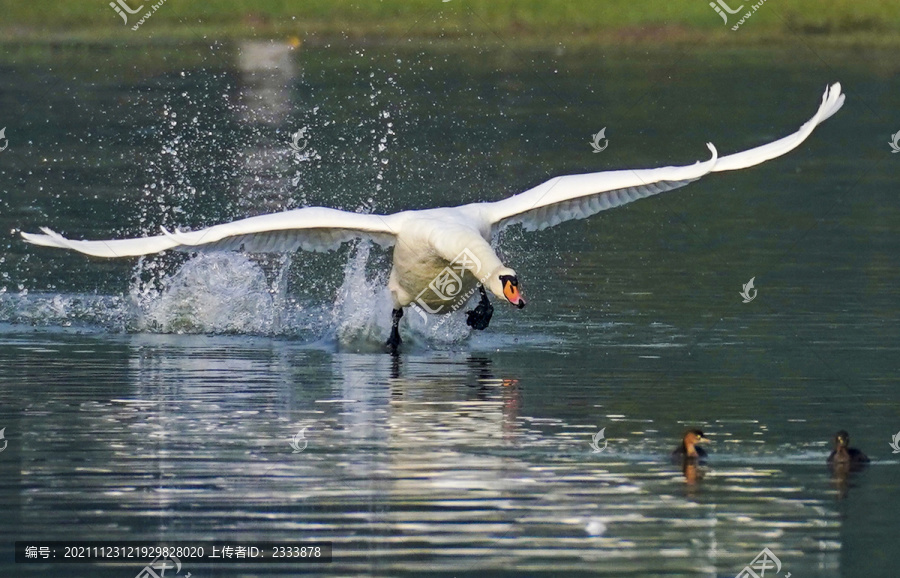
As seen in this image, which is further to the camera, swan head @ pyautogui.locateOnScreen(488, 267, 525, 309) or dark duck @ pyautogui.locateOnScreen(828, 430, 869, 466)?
swan head @ pyautogui.locateOnScreen(488, 267, 525, 309)

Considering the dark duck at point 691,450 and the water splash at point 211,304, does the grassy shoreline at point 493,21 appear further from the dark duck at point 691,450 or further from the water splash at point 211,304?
the dark duck at point 691,450

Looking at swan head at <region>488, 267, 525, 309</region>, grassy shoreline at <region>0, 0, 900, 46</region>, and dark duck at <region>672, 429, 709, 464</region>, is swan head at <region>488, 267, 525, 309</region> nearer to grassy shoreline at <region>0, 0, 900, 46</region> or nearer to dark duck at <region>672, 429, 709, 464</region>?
dark duck at <region>672, 429, 709, 464</region>

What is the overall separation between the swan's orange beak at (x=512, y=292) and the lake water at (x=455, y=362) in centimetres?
66

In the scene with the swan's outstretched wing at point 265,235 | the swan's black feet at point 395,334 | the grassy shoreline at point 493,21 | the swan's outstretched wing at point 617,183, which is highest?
the grassy shoreline at point 493,21

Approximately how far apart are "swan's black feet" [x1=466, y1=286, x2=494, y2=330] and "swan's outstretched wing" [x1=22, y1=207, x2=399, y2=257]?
0.90 meters

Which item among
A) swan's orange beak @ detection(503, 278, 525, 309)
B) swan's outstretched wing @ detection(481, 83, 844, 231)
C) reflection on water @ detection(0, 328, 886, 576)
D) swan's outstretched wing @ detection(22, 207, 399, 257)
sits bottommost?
reflection on water @ detection(0, 328, 886, 576)

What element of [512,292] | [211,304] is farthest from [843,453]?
[211,304]

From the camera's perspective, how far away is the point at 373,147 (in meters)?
31.9

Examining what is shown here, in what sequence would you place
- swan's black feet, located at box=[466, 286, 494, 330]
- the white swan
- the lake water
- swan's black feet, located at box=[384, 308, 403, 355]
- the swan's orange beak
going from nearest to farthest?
the lake water < the swan's orange beak < the white swan < swan's black feet, located at box=[466, 286, 494, 330] < swan's black feet, located at box=[384, 308, 403, 355]

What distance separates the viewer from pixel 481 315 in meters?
17.6

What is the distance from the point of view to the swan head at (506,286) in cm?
1534

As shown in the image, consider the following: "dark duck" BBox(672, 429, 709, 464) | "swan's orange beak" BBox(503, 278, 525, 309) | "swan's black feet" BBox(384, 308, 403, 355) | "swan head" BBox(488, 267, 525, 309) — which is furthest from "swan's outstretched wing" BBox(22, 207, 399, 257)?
"dark duck" BBox(672, 429, 709, 464)

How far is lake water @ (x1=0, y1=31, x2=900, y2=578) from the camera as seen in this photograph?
1157cm

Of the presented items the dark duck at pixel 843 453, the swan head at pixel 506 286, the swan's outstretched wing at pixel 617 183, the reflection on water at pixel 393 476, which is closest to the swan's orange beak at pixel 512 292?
the swan head at pixel 506 286
